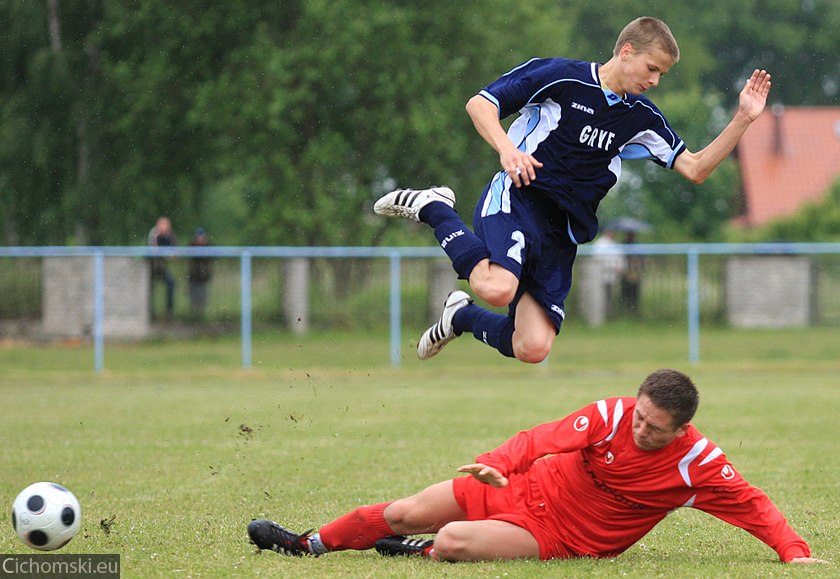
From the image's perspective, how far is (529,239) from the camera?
23.5 ft

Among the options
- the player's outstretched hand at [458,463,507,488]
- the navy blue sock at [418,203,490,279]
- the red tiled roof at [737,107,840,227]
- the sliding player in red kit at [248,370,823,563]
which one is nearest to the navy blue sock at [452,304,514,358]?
the navy blue sock at [418,203,490,279]

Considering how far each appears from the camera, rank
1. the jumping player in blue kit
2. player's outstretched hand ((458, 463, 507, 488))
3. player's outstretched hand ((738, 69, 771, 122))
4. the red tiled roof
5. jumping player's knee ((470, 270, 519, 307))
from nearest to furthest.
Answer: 1. player's outstretched hand ((458, 463, 507, 488))
2. jumping player's knee ((470, 270, 519, 307))
3. the jumping player in blue kit
4. player's outstretched hand ((738, 69, 771, 122))
5. the red tiled roof

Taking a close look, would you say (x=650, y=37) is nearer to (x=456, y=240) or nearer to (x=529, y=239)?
(x=529, y=239)

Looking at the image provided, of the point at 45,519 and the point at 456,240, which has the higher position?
the point at 456,240

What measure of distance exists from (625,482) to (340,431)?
663 cm

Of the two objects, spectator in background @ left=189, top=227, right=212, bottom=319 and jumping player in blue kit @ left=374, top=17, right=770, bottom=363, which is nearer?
jumping player in blue kit @ left=374, top=17, right=770, bottom=363

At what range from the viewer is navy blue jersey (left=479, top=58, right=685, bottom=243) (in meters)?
7.11

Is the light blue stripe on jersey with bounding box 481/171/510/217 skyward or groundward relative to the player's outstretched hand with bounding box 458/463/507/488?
skyward

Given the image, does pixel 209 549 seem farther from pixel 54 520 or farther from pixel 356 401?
pixel 356 401

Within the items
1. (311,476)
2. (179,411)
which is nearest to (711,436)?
(311,476)

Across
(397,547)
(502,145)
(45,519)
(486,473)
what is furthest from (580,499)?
(45,519)

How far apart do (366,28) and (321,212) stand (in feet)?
13.3

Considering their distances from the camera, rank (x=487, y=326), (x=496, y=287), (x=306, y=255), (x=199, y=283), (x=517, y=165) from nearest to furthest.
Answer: (x=517, y=165)
(x=496, y=287)
(x=487, y=326)
(x=199, y=283)
(x=306, y=255)

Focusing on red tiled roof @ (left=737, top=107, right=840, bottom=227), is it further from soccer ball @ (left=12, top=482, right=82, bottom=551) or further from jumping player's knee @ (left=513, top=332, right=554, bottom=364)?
soccer ball @ (left=12, top=482, right=82, bottom=551)
